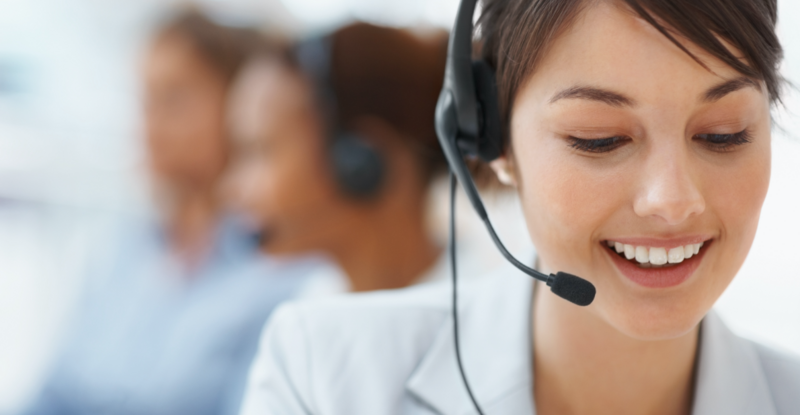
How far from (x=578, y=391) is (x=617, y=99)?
1.45 ft

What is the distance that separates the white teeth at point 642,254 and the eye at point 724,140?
0.44 ft

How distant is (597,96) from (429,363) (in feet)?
1.56

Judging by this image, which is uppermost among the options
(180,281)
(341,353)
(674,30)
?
(674,30)

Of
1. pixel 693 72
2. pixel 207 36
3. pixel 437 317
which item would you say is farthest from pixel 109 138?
pixel 693 72

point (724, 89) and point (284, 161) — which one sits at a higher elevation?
point (724, 89)

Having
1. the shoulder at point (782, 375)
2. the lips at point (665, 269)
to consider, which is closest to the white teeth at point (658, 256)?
the lips at point (665, 269)

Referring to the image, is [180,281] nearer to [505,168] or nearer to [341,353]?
[341,353]

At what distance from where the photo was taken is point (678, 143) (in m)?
0.70

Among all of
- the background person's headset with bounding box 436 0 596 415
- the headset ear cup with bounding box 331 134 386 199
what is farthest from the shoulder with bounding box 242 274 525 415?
the headset ear cup with bounding box 331 134 386 199

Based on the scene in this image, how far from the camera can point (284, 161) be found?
168 cm

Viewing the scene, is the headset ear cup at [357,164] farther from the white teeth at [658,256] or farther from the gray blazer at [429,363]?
the white teeth at [658,256]

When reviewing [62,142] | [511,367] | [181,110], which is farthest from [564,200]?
[62,142]

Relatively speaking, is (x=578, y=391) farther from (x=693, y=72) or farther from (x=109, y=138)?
(x=109, y=138)

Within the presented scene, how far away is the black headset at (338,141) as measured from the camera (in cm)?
163
